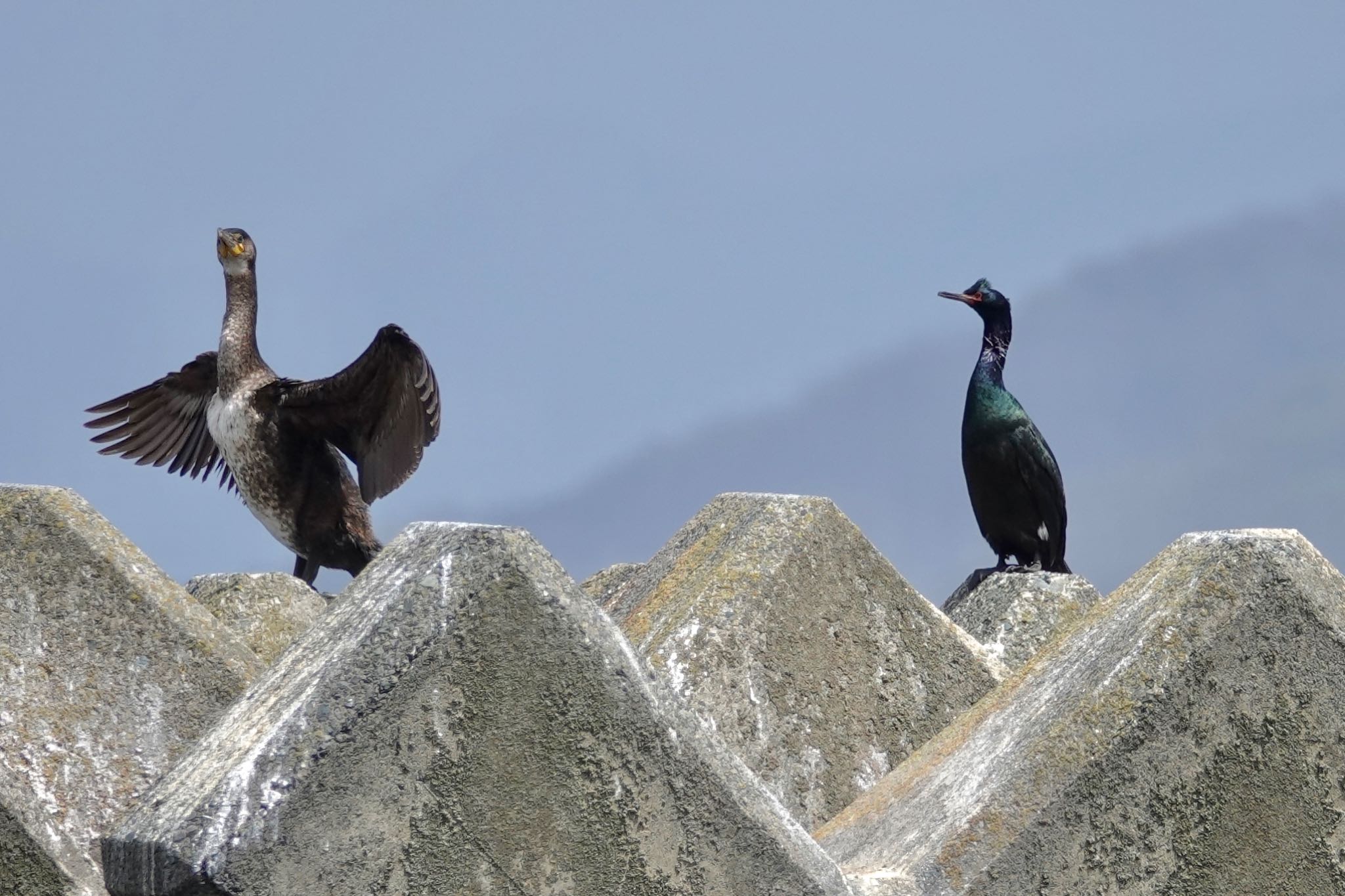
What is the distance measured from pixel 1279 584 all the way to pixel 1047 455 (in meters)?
8.05

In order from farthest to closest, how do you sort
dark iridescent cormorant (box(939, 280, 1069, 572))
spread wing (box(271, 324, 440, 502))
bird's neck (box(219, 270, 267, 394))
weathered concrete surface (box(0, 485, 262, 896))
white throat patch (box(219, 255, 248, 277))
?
1. dark iridescent cormorant (box(939, 280, 1069, 572))
2. white throat patch (box(219, 255, 248, 277))
3. bird's neck (box(219, 270, 267, 394))
4. spread wing (box(271, 324, 440, 502))
5. weathered concrete surface (box(0, 485, 262, 896))

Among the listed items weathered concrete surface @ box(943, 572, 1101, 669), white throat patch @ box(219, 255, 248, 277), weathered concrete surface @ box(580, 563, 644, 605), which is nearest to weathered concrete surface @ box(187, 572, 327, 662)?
weathered concrete surface @ box(580, 563, 644, 605)

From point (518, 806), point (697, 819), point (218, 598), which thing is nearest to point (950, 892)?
point (697, 819)

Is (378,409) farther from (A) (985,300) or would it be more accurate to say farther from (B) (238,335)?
(A) (985,300)

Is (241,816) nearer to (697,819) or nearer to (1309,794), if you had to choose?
(697,819)

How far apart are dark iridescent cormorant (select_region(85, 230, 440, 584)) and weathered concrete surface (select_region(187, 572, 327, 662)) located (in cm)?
199

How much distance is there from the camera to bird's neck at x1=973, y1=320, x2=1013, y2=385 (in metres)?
13.4

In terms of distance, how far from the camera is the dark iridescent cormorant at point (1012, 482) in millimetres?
12797

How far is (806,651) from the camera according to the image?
652 centimetres

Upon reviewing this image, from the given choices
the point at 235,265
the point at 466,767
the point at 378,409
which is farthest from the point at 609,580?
the point at 466,767

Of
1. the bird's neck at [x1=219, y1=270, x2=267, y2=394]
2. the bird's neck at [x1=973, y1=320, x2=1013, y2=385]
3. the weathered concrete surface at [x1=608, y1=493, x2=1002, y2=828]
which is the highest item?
the bird's neck at [x1=973, y1=320, x2=1013, y2=385]

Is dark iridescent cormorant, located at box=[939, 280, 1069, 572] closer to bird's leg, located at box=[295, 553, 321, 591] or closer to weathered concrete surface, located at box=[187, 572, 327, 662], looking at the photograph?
bird's leg, located at box=[295, 553, 321, 591]

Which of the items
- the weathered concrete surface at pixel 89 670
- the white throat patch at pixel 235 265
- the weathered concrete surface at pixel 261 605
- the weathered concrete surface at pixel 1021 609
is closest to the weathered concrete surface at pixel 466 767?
the weathered concrete surface at pixel 89 670

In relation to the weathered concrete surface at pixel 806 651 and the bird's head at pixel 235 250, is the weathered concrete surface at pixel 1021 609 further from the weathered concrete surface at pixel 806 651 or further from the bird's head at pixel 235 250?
the bird's head at pixel 235 250
